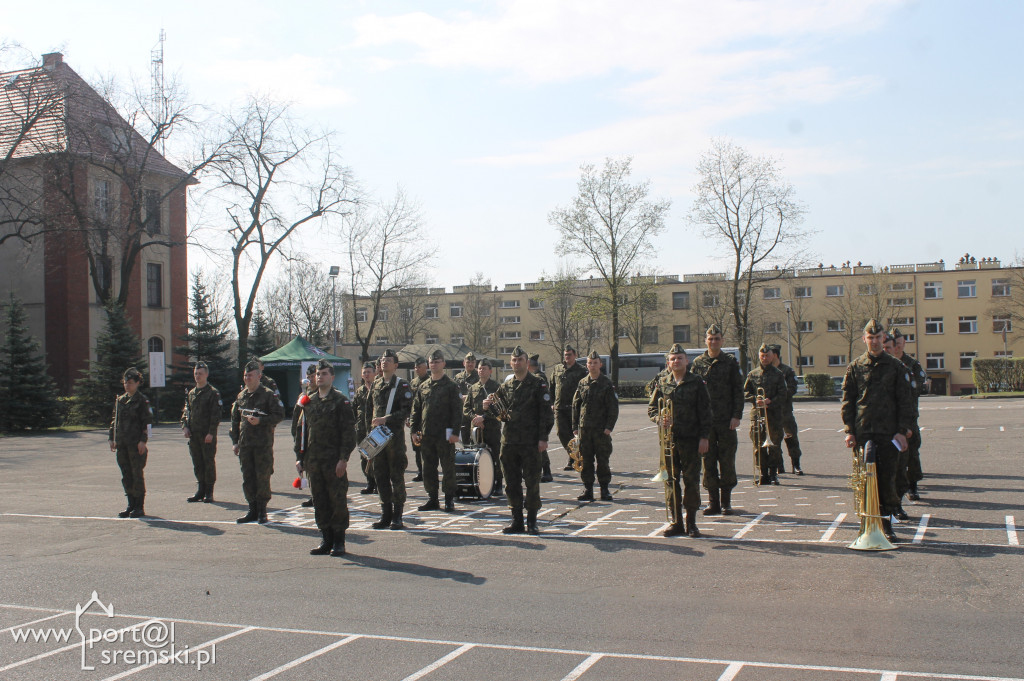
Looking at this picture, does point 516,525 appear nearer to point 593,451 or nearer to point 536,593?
point 593,451

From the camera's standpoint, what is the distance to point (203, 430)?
1253 cm

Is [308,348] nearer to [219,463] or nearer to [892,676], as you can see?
[219,463]

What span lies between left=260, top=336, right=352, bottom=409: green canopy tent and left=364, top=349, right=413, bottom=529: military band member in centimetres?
2724

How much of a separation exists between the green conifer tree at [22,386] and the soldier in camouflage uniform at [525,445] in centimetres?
2819

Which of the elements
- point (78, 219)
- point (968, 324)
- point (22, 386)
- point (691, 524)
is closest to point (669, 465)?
point (691, 524)

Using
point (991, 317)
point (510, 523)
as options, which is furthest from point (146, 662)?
point (991, 317)

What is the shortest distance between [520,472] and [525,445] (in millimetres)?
338

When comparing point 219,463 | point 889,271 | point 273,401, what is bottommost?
point 219,463

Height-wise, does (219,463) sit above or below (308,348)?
below

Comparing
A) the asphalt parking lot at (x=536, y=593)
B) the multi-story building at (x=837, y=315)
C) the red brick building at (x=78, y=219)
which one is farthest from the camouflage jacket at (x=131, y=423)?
the multi-story building at (x=837, y=315)

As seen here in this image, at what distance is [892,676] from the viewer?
4781 mm

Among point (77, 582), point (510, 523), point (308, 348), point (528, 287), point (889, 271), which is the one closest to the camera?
point (77, 582)

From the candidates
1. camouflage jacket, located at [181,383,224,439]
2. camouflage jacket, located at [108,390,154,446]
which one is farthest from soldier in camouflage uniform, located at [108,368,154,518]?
camouflage jacket, located at [181,383,224,439]

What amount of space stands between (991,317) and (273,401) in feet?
258
